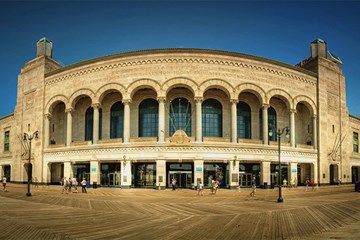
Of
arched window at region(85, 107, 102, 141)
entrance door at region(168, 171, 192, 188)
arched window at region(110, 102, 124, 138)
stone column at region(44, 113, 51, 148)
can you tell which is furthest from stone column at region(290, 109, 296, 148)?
stone column at region(44, 113, 51, 148)

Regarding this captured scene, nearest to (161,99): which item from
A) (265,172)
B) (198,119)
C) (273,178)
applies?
(198,119)

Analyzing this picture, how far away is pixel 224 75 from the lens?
121 feet

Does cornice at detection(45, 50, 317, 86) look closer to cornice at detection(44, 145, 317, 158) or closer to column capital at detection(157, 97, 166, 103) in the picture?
Result: column capital at detection(157, 97, 166, 103)

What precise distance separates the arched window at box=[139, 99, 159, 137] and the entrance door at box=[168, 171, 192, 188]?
5.95 meters

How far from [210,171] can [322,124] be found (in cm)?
1950

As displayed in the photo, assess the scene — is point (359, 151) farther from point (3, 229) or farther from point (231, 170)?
point (3, 229)

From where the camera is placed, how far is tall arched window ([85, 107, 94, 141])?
141ft

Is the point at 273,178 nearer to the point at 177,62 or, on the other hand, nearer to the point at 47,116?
the point at 177,62

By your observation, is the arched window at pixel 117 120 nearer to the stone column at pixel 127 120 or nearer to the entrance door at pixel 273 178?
the stone column at pixel 127 120

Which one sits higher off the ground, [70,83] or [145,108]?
[70,83]

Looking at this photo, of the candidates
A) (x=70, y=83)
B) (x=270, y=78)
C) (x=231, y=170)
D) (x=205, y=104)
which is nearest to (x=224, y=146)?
(x=231, y=170)

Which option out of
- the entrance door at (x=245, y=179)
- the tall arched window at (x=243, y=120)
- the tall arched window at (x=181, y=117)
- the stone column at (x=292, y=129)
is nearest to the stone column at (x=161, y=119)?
the tall arched window at (x=181, y=117)

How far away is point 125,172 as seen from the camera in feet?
117

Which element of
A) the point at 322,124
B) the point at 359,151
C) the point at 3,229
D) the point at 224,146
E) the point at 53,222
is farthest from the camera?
the point at 359,151
